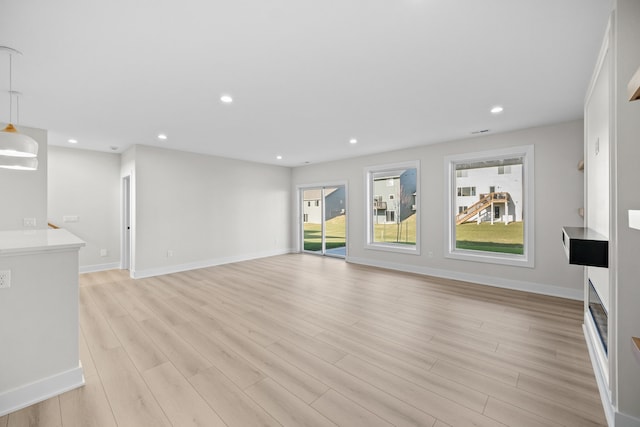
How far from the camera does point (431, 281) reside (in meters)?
4.77

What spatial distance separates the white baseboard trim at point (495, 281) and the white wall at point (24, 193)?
610 cm

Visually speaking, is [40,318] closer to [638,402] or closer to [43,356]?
[43,356]

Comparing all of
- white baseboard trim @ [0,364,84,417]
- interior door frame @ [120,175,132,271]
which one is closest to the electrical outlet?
white baseboard trim @ [0,364,84,417]

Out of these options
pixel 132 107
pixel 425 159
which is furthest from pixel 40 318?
pixel 425 159

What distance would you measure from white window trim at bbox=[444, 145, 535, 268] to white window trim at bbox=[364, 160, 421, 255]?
0.55 metres

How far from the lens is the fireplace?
6.56 feet

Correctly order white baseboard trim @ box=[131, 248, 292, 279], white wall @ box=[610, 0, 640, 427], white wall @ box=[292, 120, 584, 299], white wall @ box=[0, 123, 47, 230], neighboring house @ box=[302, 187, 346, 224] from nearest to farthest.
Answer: white wall @ box=[610, 0, 640, 427] → white wall @ box=[0, 123, 47, 230] → white wall @ box=[292, 120, 584, 299] → white baseboard trim @ box=[131, 248, 292, 279] → neighboring house @ box=[302, 187, 346, 224]

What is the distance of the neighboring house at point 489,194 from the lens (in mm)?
4562

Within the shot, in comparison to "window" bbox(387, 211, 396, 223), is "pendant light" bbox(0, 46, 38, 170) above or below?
above

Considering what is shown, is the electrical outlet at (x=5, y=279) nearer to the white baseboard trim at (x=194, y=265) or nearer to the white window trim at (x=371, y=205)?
the white baseboard trim at (x=194, y=265)

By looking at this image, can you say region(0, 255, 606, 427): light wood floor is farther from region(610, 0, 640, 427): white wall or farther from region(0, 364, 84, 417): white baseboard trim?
region(610, 0, 640, 427): white wall

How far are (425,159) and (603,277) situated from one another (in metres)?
3.66

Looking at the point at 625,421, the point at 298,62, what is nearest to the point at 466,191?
the point at 625,421

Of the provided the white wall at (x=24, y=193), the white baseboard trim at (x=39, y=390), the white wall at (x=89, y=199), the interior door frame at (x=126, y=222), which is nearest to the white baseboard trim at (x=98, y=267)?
the white wall at (x=89, y=199)
